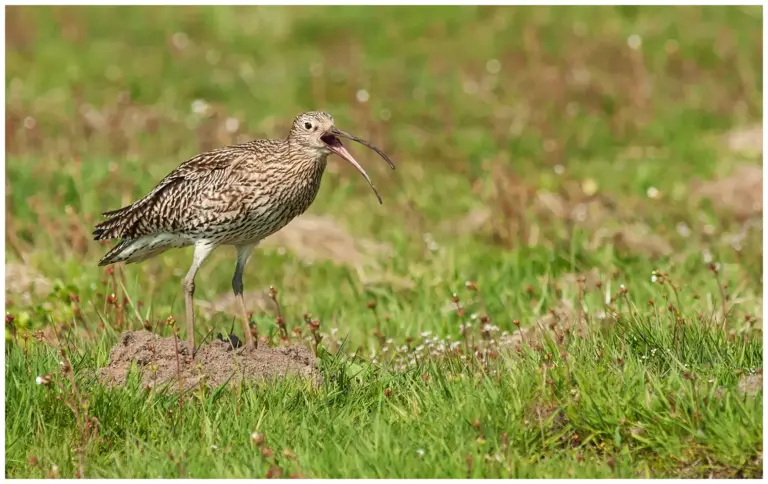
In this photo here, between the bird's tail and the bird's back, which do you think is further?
the bird's tail

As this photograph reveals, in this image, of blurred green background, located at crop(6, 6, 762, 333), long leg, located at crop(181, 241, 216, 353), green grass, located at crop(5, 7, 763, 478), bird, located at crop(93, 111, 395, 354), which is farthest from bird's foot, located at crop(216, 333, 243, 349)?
blurred green background, located at crop(6, 6, 762, 333)

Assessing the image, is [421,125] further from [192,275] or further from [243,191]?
[243,191]

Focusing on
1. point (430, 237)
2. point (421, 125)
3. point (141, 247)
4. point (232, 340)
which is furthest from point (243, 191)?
point (421, 125)

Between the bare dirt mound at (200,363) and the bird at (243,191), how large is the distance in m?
0.17

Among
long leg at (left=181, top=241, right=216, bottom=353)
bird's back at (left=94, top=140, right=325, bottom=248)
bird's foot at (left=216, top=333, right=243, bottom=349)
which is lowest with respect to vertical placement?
bird's foot at (left=216, top=333, right=243, bottom=349)

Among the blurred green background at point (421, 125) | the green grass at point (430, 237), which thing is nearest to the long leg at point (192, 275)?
the green grass at point (430, 237)

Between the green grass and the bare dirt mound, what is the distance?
0.44 feet

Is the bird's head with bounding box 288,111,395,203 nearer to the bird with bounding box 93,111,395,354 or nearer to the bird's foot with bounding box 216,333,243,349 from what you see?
the bird with bounding box 93,111,395,354

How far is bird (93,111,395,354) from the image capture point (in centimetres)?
771

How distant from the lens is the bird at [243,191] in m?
7.71

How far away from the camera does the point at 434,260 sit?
403 inches

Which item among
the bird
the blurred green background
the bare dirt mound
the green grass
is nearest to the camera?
the green grass

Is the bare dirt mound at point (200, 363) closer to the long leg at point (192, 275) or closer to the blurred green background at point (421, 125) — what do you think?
the long leg at point (192, 275)

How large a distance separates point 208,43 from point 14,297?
29.6 ft
